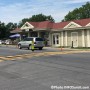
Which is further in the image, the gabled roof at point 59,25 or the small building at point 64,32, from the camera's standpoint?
the gabled roof at point 59,25

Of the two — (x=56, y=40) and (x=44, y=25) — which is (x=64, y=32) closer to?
(x=56, y=40)

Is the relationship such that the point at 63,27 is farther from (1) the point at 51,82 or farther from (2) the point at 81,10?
(2) the point at 81,10

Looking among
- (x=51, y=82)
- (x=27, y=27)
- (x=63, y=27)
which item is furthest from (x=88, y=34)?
(x=51, y=82)

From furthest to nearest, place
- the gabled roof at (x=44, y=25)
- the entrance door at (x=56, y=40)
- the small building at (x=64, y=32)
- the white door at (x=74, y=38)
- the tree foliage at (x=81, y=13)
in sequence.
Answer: the tree foliage at (x=81, y=13)
the gabled roof at (x=44, y=25)
the entrance door at (x=56, y=40)
the white door at (x=74, y=38)
the small building at (x=64, y=32)

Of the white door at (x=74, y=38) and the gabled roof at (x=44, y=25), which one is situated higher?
the gabled roof at (x=44, y=25)

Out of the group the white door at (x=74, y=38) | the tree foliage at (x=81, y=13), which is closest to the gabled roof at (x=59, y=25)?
the white door at (x=74, y=38)

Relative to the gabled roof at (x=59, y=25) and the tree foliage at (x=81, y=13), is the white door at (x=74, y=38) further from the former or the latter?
the tree foliage at (x=81, y=13)

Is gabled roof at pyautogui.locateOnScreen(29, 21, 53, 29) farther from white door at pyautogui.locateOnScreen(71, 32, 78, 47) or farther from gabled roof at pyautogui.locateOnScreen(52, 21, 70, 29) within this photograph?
white door at pyautogui.locateOnScreen(71, 32, 78, 47)

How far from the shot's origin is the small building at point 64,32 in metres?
47.0

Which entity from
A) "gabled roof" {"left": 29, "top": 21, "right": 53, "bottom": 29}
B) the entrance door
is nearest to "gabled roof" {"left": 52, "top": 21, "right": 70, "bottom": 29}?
"gabled roof" {"left": 29, "top": 21, "right": 53, "bottom": 29}

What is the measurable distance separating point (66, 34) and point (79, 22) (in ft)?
9.73

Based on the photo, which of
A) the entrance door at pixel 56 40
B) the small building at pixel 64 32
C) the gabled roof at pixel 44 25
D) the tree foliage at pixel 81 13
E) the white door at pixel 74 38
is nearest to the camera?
the small building at pixel 64 32

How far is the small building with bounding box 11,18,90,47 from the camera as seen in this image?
47.0m

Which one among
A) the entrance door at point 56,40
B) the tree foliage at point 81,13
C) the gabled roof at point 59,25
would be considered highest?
the tree foliage at point 81,13
